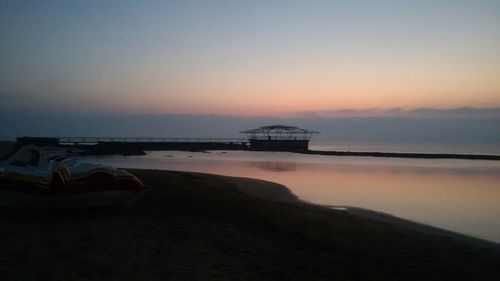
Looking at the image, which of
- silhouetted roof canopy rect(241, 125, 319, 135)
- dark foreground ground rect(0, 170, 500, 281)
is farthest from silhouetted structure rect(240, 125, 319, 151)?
dark foreground ground rect(0, 170, 500, 281)

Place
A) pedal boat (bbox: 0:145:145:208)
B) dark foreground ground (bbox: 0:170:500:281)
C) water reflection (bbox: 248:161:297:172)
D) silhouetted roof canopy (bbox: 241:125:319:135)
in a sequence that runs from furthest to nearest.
A: silhouetted roof canopy (bbox: 241:125:319:135), water reflection (bbox: 248:161:297:172), pedal boat (bbox: 0:145:145:208), dark foreground ground (bbox: 0:170:500:281)

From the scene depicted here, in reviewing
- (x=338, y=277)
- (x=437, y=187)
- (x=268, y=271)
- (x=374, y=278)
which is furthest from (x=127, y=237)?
(x=437, y=187)

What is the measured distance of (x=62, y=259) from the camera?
232 inches

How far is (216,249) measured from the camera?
271 inches

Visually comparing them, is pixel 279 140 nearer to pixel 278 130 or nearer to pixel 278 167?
pixel 278 130

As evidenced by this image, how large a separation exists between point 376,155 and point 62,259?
177ft

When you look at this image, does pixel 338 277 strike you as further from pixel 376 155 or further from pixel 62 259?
pixel 376 155

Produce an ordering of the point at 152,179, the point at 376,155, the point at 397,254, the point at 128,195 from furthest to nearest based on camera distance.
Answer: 1. the point at 376,155
2. the point at 152,179
3. the point at 128,195
4. the point at 397,254

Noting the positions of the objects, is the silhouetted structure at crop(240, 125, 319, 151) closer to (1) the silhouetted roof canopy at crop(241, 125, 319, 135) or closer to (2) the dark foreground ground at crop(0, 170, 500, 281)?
(1) the silhouetted roof canopy at crop(241, 125, 319, 135)

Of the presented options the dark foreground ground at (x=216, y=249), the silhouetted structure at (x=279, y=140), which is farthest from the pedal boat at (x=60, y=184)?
the silhouetted structure at (x=279, y=140)

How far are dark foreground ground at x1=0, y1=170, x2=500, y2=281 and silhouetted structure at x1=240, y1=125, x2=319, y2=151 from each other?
5804 centimetres

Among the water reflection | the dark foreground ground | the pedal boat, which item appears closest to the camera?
the dark foreground ground

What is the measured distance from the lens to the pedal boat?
866 cm

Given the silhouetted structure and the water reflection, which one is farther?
the silhouetted structure
